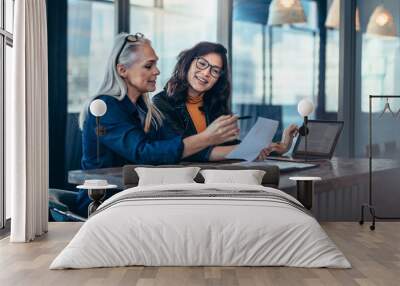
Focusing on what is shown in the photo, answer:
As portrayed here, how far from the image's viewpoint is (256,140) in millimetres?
7727

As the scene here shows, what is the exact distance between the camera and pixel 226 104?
7.74 m

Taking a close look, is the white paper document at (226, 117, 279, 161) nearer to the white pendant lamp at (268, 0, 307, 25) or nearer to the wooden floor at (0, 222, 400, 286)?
the white pendant lamp at (268, 0, 307, 25)

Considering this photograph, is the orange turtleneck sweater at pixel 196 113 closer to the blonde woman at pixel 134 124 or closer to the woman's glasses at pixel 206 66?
the blonde woman at pixel 134 124

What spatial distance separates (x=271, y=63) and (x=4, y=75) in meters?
3.04

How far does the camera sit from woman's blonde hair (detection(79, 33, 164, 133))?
7625 millimetres

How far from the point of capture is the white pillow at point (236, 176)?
690 centimetres

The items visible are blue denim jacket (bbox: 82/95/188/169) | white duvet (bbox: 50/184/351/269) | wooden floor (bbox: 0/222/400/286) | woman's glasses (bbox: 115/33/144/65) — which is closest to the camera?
wooden floor (bbox: 0/222/400/286)

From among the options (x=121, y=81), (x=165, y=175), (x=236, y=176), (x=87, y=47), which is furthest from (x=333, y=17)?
(x=87, y=47)

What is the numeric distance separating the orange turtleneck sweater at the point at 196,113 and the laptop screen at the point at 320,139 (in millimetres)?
1125

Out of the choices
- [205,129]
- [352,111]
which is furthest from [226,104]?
[352,111]

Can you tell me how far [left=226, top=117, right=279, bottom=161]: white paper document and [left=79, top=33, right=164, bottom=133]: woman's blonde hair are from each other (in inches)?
39.0

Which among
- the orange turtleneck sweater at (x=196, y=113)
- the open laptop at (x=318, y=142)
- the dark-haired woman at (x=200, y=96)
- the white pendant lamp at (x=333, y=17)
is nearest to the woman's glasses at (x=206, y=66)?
the dark-haired woman at (x=200, y=96)

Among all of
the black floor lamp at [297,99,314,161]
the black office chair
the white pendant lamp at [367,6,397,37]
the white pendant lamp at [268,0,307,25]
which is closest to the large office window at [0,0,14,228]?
the black office chair

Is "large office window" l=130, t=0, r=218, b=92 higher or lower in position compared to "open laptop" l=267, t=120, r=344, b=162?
higher
